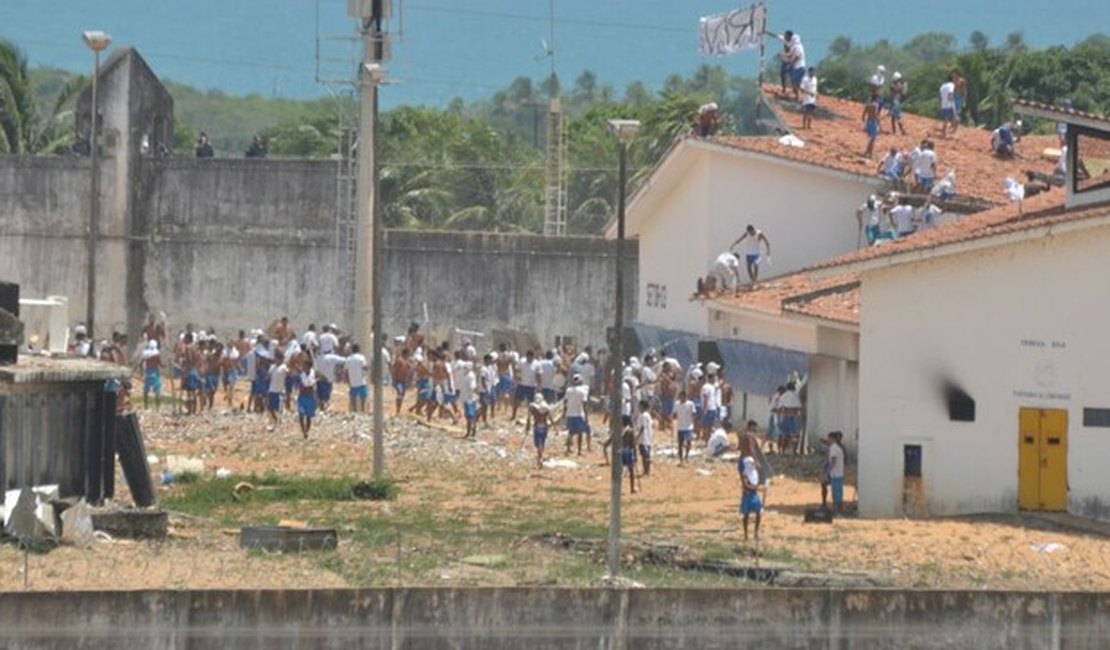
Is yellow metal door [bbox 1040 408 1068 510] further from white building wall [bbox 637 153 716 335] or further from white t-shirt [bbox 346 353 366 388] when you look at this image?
white building wall [bbox 637 153 716 335]

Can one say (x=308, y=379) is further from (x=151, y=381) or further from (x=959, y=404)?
(x=959, y=404)

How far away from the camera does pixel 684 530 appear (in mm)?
34969

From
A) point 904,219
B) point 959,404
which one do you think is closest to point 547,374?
point 904,219

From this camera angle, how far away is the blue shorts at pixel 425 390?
49.7 metres

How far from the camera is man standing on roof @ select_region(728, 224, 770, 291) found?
53281mm

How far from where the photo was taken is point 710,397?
47.1 m

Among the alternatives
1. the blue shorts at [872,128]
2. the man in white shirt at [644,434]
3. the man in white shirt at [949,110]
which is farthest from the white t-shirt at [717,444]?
the man in white shirt at [949,110]

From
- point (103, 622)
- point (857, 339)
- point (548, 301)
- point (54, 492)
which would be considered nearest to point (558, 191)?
point (548, 301)

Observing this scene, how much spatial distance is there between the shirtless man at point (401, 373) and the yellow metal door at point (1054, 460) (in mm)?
16344

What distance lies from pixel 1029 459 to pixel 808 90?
75.1 ft

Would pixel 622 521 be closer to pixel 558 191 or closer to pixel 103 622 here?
pixel 103 622

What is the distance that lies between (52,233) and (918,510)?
97.1 feet

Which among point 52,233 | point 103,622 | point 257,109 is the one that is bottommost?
point 103,622

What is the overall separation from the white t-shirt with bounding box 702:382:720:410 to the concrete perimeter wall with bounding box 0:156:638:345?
1463cm
